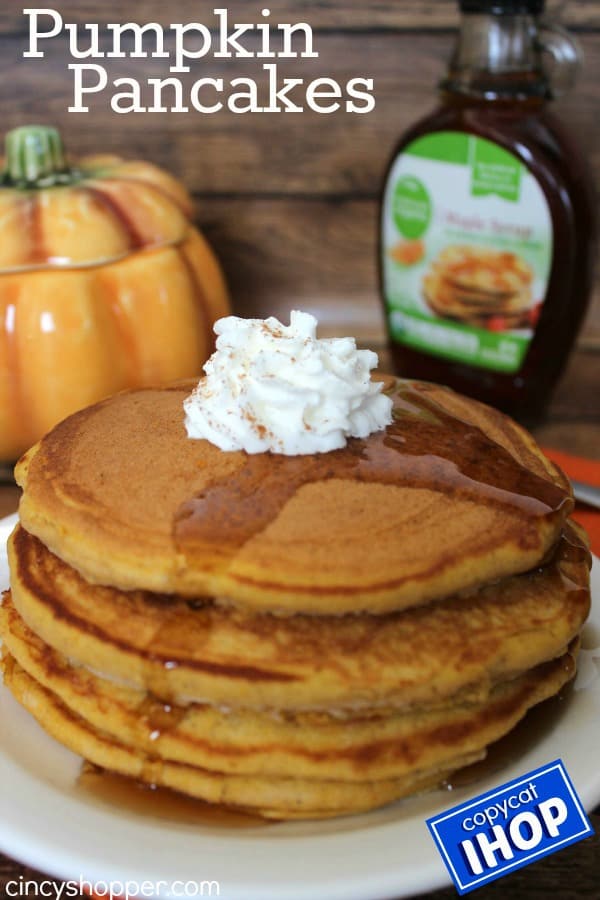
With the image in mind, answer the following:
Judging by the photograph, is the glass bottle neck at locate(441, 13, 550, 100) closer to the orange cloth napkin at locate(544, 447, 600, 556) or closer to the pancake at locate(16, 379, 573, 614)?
the orange cloth napkin at locate(544, 447, 600, 556)

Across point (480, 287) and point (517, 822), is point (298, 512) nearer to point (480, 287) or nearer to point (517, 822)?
point (517, 822)

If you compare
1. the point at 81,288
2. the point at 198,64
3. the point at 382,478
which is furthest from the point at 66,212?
the point at 382,478

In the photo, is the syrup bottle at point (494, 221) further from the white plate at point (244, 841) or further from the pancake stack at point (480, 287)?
the white plate at point (244, 841)

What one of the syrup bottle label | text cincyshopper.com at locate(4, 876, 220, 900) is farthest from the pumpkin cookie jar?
text cincyshopper.com at locate(4, 876, 220, 900)

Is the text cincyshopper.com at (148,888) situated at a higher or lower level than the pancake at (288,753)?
lower

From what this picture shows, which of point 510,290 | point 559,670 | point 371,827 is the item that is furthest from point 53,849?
point 510,290

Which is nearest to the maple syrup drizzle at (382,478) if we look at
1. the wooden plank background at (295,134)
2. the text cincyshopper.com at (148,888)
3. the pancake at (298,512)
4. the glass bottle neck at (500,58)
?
the pancake at (298,512)

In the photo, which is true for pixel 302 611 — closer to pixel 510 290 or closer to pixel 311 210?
pixel 510 290
